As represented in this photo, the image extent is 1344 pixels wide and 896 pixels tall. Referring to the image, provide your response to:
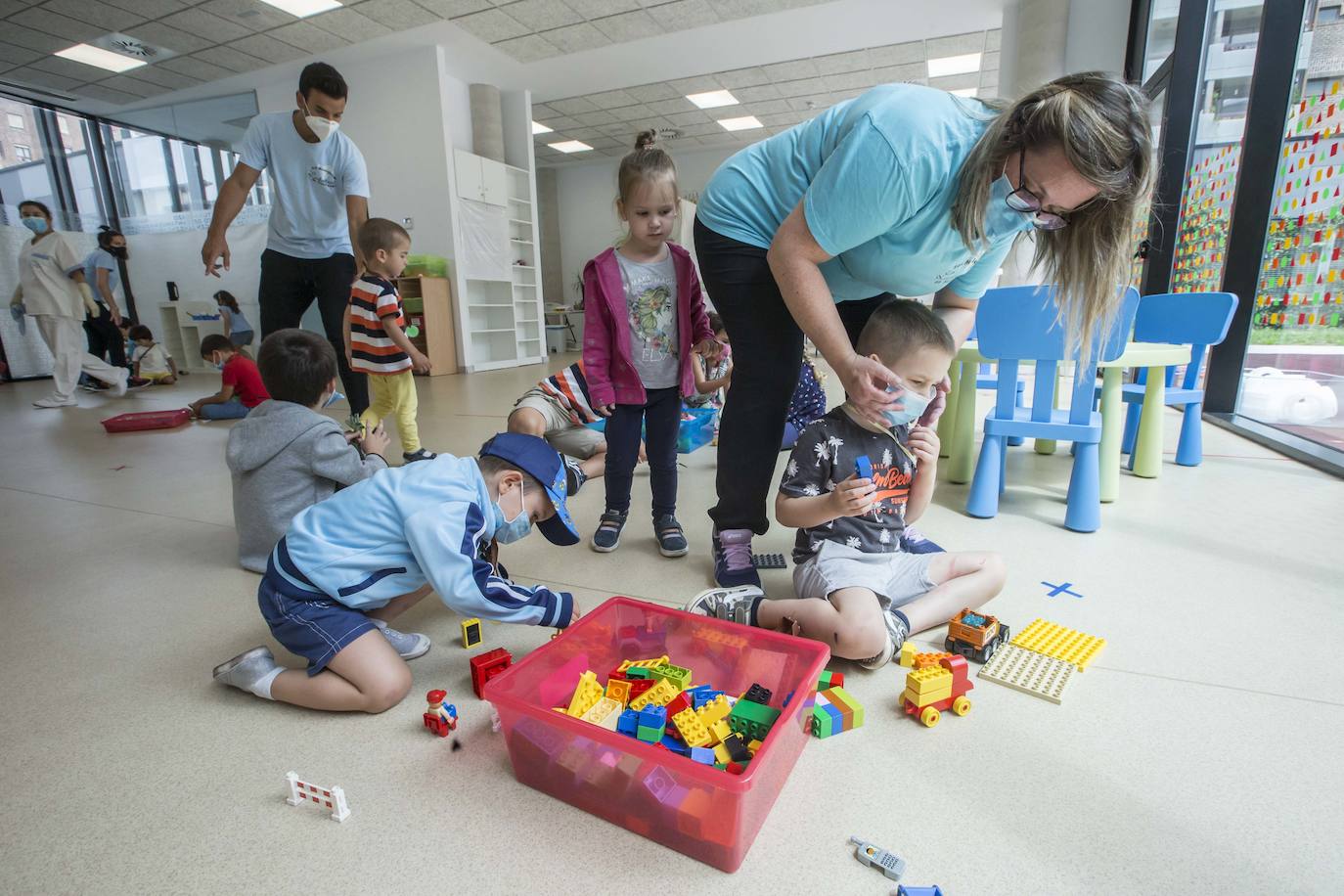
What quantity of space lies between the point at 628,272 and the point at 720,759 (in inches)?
43.7

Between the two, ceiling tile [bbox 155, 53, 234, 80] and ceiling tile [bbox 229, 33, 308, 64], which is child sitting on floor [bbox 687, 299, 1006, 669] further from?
ceiling tile [bbox 155, 53, 234, 80]

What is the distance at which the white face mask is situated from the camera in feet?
6.64

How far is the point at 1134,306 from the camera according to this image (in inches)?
61.3

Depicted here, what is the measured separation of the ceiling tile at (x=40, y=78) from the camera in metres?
5.45

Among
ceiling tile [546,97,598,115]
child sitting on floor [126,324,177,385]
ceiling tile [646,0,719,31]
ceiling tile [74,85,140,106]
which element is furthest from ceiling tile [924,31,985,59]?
ceiling tile [74,85,140,106]

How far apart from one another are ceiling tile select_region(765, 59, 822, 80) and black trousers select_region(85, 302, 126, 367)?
6.17 meters

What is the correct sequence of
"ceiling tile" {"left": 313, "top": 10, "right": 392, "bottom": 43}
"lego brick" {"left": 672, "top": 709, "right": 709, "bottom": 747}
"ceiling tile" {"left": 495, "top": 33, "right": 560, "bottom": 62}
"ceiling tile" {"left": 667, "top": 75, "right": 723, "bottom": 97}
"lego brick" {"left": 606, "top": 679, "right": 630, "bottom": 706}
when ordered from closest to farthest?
"lego brick" {"left": 672, "top": 709, "right": 709, "bottom": 747}, "lego brick" {"left": 606, "top": 679, "right": 630, "bottom": 706}, "ceiling tile" {"left": 313, "top": 10, "right": 392, "bottom": 43}, "ceiling tile" {"left": 495, "top": 33, "right": 560, "bottom": 62}, "ceiling tile" {"left": 667, "top": 75, "right": 723, "bottom": 97}

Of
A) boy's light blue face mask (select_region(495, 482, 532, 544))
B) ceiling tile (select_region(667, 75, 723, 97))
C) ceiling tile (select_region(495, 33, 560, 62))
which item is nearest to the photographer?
boy's light blue face mask (select_region(495, 482, 532, 544))

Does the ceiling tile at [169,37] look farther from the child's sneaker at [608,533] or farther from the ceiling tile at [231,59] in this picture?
the child's sneaker at [608,533]

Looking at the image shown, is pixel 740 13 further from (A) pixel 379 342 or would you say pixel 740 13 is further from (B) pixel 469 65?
(A) pixel 379 342

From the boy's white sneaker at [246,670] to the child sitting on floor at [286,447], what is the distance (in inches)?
19.0

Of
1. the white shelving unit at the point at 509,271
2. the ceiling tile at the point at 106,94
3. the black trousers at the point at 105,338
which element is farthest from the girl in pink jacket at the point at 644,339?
the ceiling tile at the point at 106,94

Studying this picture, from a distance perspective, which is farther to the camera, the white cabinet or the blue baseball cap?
the white cabinet

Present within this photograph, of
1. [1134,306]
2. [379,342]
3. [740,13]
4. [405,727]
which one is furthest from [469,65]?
[405,727]
